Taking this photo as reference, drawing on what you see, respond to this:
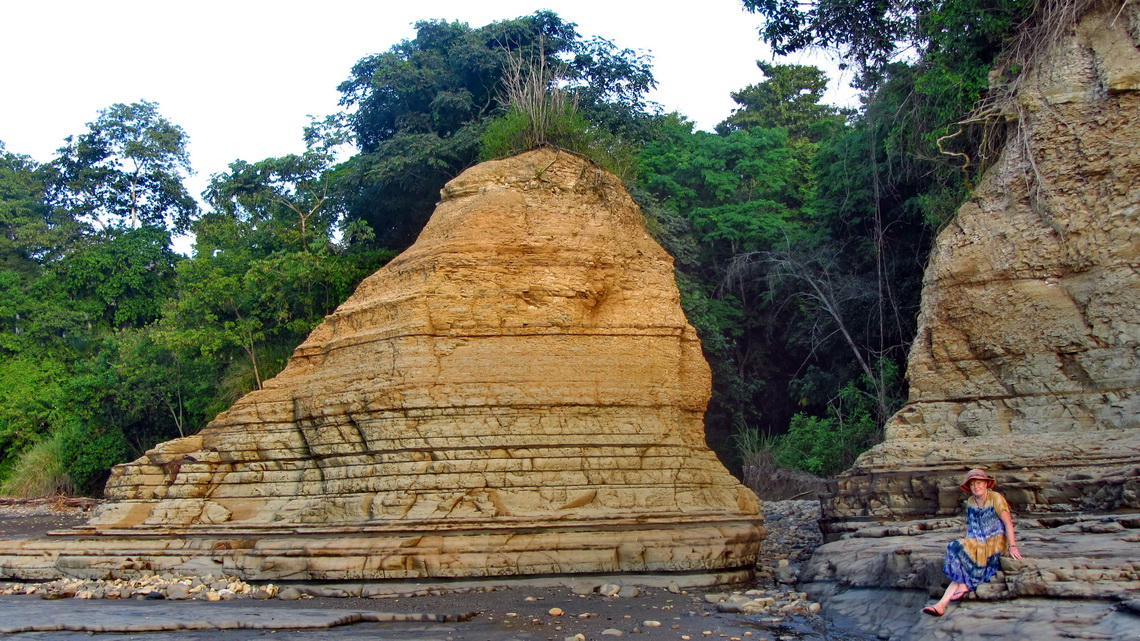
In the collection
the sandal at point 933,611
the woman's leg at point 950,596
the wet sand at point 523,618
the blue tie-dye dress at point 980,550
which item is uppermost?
the blue tie-dye dress at point 980,550

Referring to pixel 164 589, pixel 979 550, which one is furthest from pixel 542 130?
pixel 979 550

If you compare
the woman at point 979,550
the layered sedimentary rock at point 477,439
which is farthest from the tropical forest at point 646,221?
the woman at point 979,550

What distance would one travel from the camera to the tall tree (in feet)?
108

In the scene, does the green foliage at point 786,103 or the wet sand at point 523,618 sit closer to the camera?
the wet sand at point 523,618

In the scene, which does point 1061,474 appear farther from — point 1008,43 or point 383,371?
point 383,371

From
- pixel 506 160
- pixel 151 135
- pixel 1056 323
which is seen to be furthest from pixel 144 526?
pixel 151 135

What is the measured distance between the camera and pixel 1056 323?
10.9 metres

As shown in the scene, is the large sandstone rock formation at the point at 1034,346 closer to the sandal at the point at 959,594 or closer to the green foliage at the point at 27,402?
the sandal at the point at 959,594

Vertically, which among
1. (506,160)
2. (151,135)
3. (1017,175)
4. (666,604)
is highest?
(151,135)

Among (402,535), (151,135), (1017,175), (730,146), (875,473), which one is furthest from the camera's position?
(151,135)

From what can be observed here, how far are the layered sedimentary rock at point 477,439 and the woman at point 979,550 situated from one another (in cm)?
343

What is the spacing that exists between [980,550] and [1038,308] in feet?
16.7

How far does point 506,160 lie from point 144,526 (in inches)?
256

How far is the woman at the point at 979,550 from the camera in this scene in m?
6.87
